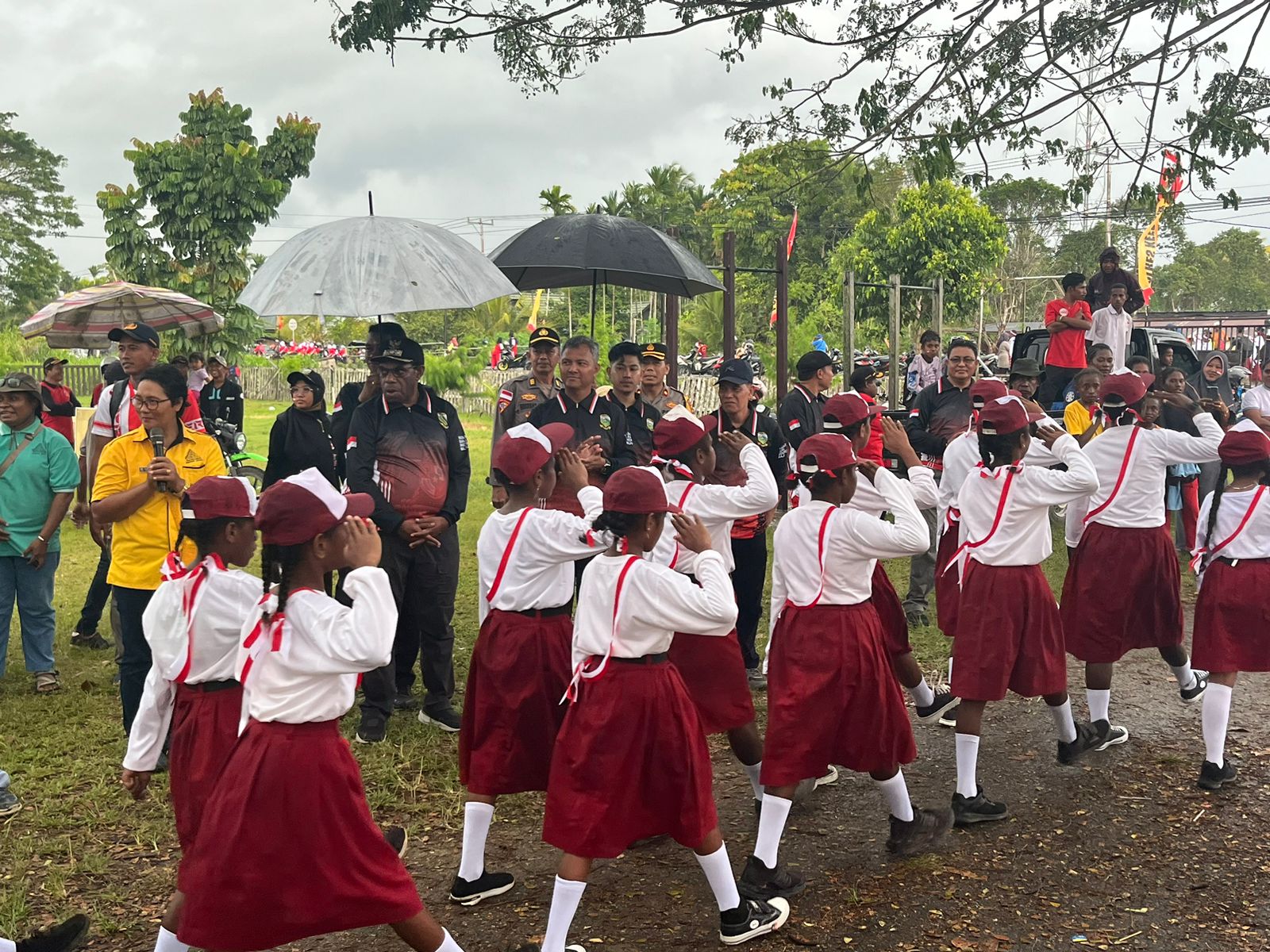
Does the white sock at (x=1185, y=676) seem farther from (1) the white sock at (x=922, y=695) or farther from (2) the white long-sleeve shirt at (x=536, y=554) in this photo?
(2) the white long-sleeve shirt at (x=536, y=554)

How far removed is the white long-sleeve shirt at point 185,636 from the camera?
11.3 feet

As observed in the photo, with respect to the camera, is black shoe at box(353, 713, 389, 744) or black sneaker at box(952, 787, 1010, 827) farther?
black shoe at box(353, 713, 389, 744)

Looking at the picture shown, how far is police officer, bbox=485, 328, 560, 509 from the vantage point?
714 cm

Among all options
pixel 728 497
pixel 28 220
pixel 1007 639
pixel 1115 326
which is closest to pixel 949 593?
pixel 1007 639

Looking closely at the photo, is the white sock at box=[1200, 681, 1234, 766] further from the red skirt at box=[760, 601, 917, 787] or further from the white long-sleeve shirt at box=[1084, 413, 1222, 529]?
the red skirt at box=[760, 601, 917, 787]

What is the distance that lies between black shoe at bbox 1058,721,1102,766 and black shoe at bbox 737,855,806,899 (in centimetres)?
202

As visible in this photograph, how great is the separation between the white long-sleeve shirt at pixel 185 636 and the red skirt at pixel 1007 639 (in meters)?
3.16

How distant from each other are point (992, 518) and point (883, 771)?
142 centimetres

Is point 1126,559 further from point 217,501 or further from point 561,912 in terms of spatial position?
point 217,501

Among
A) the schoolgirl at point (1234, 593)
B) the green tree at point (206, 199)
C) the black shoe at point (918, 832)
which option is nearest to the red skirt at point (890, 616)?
the black shoe at point (918, 832)

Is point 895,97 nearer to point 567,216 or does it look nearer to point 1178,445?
point 567,216

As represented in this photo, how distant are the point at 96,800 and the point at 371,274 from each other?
2.88 m

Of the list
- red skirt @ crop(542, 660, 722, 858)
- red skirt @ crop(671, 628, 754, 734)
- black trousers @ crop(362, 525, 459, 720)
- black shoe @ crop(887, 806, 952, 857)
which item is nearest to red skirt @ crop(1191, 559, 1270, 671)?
black shoe @ crop(887, 806, 952, 857)

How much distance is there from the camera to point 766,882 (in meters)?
4.13
